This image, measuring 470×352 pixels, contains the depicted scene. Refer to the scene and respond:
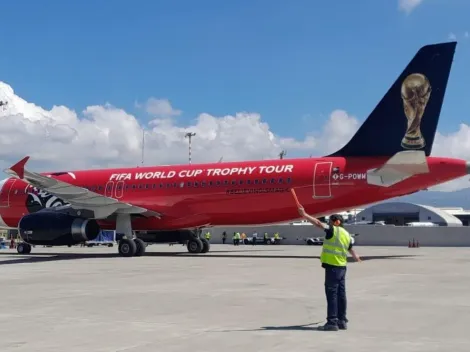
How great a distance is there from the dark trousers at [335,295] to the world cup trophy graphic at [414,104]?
56.2 ft

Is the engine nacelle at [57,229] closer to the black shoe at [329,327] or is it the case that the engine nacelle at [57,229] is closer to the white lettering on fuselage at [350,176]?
the white lettering on fuselage at [350,176]

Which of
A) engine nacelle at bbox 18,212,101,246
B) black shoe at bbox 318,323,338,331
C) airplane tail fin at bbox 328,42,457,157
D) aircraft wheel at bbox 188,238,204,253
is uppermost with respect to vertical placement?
airplane tail fin at bbox 328,42,457,157

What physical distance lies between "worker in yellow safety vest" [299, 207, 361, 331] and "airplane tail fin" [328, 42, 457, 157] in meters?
16.5

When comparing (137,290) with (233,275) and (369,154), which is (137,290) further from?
(369,154)

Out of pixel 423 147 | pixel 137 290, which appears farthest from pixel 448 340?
pixel 423 147

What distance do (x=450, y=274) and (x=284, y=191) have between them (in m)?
9.76

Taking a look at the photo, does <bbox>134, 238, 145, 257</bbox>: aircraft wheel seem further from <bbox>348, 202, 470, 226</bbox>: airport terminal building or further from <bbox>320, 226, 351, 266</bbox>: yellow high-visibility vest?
<bbox>348, 202, 470, 226</bbox>: airport terminal building

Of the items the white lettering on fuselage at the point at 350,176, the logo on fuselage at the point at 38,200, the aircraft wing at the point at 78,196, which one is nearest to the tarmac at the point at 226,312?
the white lettering on fuselage at the point at 350,176

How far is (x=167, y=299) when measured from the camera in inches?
503

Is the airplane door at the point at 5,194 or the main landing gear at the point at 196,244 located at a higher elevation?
the airplane door at the point at 5,194

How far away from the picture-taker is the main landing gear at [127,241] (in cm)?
2945

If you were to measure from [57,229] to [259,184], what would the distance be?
30.5ft

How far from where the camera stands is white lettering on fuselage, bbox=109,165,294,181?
92.4 feet

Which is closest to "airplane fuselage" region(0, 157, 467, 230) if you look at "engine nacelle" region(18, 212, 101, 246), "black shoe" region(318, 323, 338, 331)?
"engine nacelle" region(18, 212, 101, 246)
